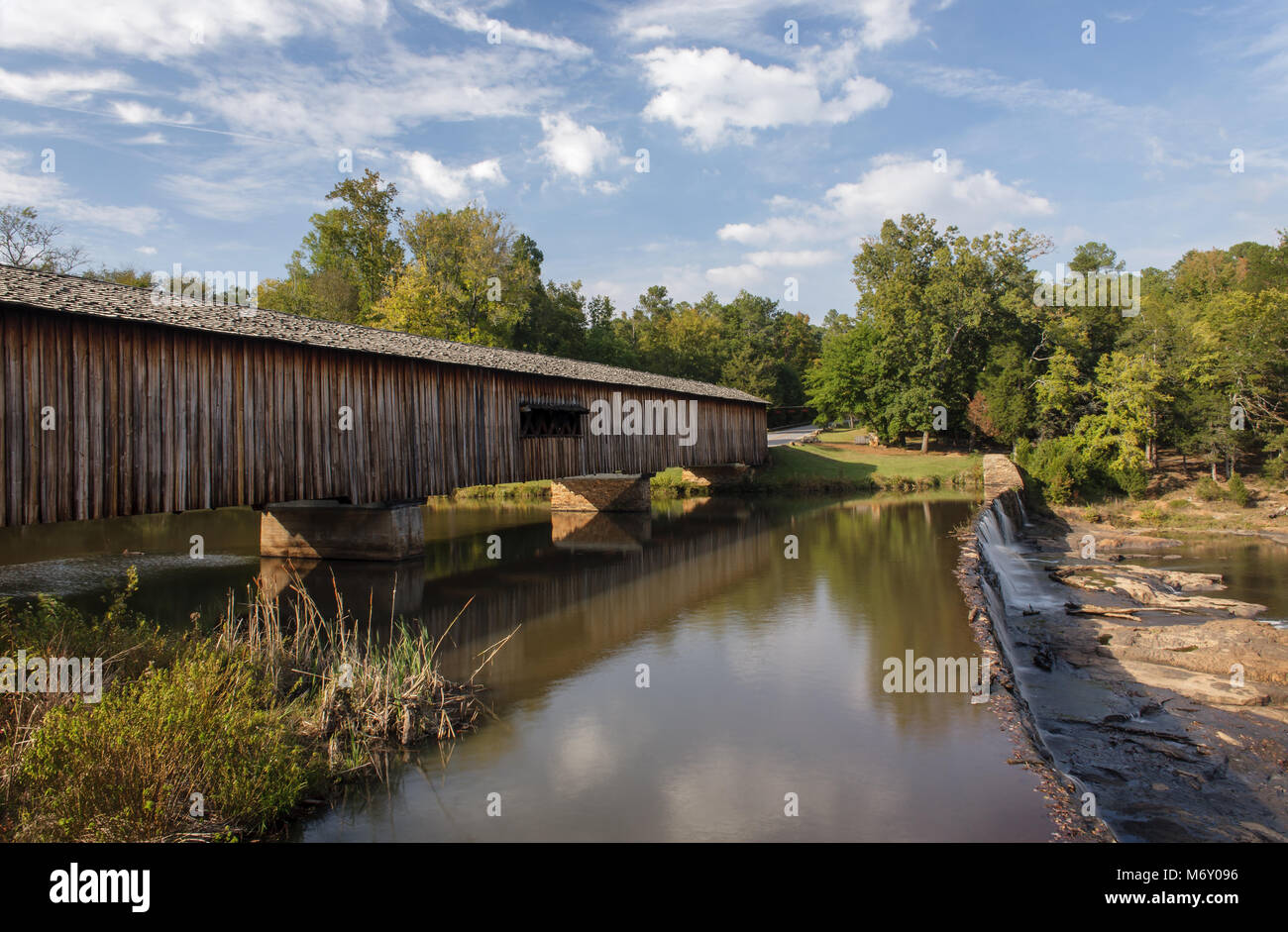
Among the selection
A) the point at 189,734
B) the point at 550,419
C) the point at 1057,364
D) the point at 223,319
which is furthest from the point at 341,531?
the point at 1057,364

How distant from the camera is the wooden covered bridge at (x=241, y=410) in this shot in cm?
930

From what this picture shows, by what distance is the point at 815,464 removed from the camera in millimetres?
34344

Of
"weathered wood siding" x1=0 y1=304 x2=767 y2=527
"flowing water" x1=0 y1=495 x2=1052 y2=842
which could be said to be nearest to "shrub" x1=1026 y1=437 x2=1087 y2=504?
"flowing water" x1=0 y1=495 x2=1052 y2=842

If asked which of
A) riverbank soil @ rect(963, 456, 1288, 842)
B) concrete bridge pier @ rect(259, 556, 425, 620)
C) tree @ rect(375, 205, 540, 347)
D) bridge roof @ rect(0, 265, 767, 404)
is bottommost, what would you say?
riverbank soil @ rect(963, 456, 1288, 842)

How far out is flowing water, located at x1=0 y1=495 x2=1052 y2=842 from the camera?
5410mm

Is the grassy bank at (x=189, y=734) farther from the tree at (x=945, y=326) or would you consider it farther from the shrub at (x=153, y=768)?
the tree at (x=945, y=326)

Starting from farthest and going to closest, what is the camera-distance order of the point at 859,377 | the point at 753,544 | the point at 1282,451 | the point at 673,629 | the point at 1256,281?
the point at 859,377, the point at 1256,281, the point at 1282,451, the point at 753,544, the point at 673,629

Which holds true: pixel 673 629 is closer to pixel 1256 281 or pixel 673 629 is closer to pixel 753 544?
pixel 753 544

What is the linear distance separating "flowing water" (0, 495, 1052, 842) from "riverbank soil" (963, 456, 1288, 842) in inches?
47.6

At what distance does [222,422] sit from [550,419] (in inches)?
364

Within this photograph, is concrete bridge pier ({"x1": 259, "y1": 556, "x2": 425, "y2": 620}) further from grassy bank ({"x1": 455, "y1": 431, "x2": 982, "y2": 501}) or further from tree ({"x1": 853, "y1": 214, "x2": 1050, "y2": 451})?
tree ({"x1": 853, "y1": 214, "x2": 1050, "y2": 451})
